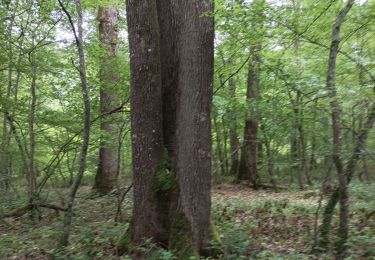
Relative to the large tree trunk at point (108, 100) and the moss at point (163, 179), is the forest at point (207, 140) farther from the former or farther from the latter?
the large tree trunk at point (108, 100)

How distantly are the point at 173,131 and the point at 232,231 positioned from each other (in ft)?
6.07

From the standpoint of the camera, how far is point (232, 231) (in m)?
5.91

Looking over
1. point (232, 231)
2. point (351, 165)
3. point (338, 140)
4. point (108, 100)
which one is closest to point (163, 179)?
point (232, 231)

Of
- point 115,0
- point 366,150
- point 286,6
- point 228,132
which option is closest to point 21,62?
point 115,0

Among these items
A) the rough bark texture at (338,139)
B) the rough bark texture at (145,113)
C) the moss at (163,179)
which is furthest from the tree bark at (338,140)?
the rough bark texture at (145,113)

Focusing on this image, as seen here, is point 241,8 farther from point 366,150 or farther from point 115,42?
point 115,42

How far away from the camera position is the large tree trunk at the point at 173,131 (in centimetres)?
523

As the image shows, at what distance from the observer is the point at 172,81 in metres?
5.65

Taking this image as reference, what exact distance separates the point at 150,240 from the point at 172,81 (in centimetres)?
232

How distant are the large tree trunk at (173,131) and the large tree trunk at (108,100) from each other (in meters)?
3.63

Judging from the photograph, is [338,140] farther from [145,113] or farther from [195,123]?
[145,113]

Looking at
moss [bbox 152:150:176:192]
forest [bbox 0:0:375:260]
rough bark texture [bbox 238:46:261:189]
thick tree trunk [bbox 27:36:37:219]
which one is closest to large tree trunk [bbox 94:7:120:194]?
thick tree trunk [bbox 27:36:37:219]

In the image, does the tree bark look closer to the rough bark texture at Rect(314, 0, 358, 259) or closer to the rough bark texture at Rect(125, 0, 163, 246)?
the rough bark texture at Rect(314, 0, 358, 259)

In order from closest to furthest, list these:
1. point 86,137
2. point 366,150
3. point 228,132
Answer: point 366,150
point 86,137
point 228,132
